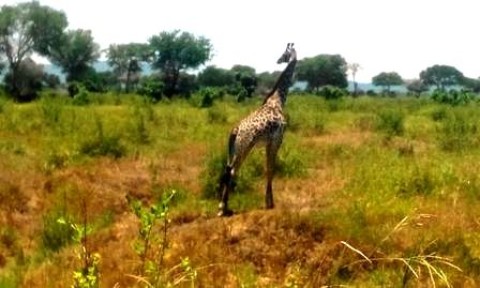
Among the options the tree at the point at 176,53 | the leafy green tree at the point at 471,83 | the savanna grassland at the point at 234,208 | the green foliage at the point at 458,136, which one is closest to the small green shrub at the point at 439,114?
the green foliage at the point at 458,136

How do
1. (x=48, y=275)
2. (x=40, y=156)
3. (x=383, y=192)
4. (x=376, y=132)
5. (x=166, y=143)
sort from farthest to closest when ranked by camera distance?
(x=376, y=132) < (x=166, y=143) < (x=40, y=156) < (x=383, y=192) < (x=48, y=275)

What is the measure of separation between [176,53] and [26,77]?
47.7ft

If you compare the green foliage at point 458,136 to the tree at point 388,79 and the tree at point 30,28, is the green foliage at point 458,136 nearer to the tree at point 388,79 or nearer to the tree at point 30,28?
the tree at point 30,28

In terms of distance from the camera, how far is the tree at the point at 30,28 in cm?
5697

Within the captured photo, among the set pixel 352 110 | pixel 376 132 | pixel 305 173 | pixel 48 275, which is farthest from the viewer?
pixel 352 110

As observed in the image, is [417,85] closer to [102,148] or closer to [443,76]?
[443,76]

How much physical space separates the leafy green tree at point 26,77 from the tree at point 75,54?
4.92m

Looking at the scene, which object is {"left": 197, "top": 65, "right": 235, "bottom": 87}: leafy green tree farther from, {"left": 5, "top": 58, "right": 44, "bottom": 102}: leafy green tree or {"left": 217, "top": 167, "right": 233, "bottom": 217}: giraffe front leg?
{"left": 217, "top": 167, "right": 233, "bottom": 217}: giraffe front leg

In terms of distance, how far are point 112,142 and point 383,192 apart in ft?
20.3

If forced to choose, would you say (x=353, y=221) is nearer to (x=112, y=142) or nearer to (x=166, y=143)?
(x=112, y=142)

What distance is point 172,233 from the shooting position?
26.9 feet

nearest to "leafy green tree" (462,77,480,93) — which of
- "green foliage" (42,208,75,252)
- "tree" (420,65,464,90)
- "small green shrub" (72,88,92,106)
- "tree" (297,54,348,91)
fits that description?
"tree" (420,65,464,90)

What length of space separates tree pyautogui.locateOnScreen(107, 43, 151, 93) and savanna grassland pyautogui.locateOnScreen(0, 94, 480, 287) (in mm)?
49565

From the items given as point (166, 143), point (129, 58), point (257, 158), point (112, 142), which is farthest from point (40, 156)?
point (129, 58)
